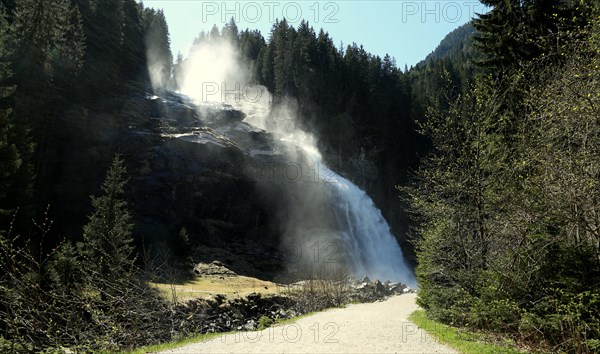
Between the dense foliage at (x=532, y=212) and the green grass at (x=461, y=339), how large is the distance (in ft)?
1.84

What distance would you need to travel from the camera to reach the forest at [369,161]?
348 inches

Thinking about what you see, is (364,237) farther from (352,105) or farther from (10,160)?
(10,160)

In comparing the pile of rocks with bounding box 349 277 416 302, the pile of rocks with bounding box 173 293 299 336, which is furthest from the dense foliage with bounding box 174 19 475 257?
the pile of rocks with bounding box 173 293 299 336

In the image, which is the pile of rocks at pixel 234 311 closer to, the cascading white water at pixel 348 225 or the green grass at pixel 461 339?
the green grass at pixel 461 339

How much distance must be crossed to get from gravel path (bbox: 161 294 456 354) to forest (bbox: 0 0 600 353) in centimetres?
178

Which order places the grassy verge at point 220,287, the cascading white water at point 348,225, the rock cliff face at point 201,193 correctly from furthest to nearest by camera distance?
the cascading white water at point 348,225 → the rock cliff face at point 201,193 → the grassy verge at point 220,287

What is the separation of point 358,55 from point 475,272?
7095 cm

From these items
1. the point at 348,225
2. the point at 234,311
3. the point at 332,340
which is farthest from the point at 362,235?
the point at 332,340

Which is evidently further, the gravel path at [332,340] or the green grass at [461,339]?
the gravel path at [332,340]

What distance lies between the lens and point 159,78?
7594 cm

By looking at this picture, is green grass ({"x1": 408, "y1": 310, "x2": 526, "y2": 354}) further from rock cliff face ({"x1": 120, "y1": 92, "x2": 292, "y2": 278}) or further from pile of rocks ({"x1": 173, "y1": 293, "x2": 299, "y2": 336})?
rock cliff face ({"x1": 120, "y1": 92, "x2": 292, "y2": 278})

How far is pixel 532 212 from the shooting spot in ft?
31.7

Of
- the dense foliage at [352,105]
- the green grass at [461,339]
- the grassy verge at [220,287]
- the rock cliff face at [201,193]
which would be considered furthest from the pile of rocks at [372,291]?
the dense foliage at [352,105]

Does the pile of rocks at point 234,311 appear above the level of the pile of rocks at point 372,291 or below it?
above
